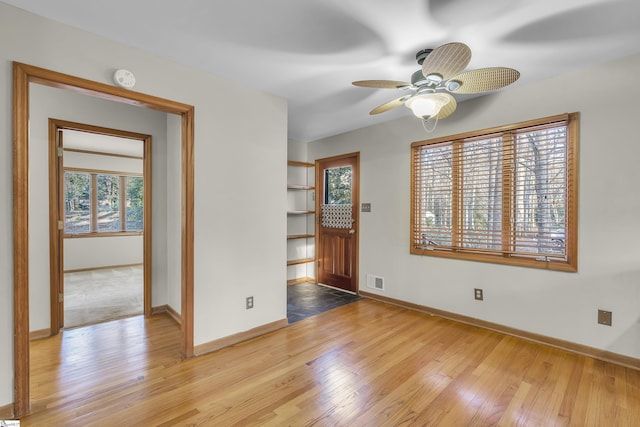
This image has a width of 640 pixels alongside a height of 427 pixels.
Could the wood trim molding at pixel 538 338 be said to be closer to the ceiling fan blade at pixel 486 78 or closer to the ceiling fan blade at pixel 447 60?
the ceiling fan blade at pixel 486 78

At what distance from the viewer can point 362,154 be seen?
4363 millimetres

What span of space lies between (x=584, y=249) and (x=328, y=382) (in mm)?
2444

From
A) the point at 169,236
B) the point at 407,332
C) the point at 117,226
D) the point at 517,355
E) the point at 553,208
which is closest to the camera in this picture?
the point at 517,355

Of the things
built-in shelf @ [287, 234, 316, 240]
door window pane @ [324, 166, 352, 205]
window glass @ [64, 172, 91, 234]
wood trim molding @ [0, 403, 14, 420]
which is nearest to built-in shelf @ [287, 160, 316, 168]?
door window pane @ [324, 166, 352, 205]

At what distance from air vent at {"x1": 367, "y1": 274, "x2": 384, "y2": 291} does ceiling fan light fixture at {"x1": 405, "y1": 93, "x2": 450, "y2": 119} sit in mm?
2571

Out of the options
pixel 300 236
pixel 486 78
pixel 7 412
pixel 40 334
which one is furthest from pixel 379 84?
pixel 40 334

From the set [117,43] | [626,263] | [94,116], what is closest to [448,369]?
[626,263]

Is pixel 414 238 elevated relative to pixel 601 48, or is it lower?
lower

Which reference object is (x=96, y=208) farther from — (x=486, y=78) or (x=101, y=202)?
(x=486, y=78)

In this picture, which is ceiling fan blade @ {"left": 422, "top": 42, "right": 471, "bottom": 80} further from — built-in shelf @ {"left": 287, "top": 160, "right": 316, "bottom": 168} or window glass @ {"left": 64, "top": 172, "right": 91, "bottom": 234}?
window glass @ {"left": 64, "top": 172, "right": 91, "bottom": 234}

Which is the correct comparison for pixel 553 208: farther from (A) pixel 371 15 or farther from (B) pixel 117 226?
(B) pixel 117 226

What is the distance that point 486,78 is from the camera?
1923mm

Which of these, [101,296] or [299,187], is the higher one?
[299,187]

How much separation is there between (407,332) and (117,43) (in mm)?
3525
